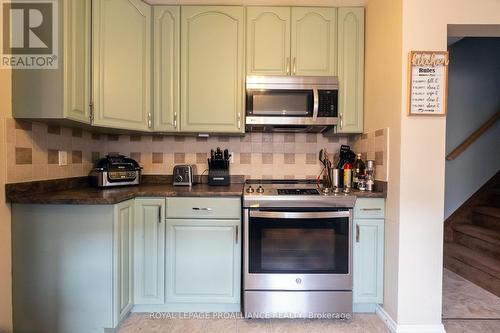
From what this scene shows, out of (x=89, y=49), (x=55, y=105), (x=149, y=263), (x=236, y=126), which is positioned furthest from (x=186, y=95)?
(x=149, y=263)

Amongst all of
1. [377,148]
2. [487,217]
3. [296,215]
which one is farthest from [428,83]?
[487,217]

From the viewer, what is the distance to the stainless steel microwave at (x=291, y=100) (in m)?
2.04

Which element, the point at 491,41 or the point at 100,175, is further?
the point at 491,41

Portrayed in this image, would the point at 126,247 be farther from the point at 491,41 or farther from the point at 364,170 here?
the point at 491,41

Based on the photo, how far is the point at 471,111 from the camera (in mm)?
3207

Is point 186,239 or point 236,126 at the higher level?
point 236,126

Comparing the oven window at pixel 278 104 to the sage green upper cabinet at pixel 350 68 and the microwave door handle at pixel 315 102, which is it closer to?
the microwave door handle at pixel 315 102

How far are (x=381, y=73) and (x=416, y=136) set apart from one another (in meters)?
0.54

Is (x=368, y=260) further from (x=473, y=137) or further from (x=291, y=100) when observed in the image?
(x=473, y=137)

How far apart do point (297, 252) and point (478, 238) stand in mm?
2135

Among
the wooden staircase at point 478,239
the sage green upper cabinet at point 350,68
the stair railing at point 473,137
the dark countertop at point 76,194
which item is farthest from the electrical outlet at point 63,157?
the stair railing at point 473,137

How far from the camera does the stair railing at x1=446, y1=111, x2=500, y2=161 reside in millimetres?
3115

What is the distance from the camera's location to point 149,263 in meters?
1.83

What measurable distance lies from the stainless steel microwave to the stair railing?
205cm
